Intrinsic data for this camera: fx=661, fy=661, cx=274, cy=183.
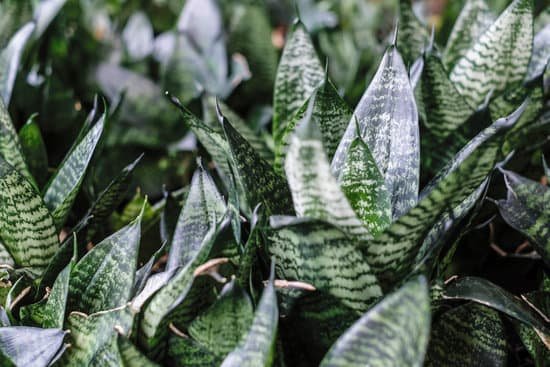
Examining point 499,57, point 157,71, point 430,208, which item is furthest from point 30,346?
point 157,71

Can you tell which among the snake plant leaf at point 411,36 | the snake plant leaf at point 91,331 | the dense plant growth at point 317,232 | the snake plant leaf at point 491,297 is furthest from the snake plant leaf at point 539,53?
the snake plant leaf at point 91,331

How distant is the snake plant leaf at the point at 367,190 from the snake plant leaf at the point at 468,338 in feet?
0.42

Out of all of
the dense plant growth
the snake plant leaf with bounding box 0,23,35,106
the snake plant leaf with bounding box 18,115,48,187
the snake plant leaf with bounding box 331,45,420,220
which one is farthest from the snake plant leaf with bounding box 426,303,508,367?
the snake plant leaf with bounding box 0,23,35,106

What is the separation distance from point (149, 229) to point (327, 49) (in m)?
0.70

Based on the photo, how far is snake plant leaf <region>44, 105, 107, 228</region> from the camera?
0.78m

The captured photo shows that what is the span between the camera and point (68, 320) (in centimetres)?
66

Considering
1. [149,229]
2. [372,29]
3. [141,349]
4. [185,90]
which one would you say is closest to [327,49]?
[372,29]

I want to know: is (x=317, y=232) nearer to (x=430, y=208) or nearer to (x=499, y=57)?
(x=430, y=208)

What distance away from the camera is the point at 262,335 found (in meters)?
0.54

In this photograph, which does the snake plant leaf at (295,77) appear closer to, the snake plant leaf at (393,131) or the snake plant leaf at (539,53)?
the snake plant leaf at (393,131)

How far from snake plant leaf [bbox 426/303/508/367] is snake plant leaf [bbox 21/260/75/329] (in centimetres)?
38

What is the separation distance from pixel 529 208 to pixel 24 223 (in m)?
0.56

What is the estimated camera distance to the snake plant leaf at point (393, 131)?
0.71 metres

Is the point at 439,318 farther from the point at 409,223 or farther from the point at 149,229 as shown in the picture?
the point at 149,229
